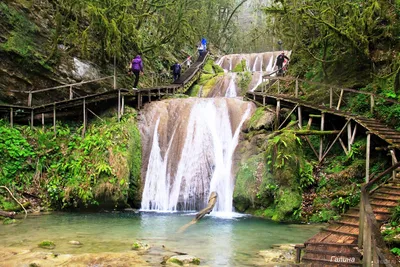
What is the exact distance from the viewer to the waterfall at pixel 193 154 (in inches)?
588

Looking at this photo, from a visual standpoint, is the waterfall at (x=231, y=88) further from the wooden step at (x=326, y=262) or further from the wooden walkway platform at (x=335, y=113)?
the wooden step at (x=326, y=262)

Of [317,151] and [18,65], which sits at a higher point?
[18,65]

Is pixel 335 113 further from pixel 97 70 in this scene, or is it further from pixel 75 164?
pixel 97 70

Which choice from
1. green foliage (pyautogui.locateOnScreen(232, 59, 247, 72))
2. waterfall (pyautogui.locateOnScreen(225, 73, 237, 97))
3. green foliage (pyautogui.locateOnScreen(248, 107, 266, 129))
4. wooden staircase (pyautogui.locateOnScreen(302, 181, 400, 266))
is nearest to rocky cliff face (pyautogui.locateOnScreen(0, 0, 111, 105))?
green foliage (pyautogui.locateOnScreen(248, 107, 266, 129))

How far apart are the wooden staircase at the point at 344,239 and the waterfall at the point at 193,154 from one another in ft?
21.2

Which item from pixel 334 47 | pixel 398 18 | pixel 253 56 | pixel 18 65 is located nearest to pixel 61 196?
pixel 18 65

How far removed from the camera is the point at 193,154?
53.2 feet

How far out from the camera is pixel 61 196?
13922mm

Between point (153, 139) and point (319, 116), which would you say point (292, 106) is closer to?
point (319, 116)

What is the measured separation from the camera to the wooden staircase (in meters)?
6.44

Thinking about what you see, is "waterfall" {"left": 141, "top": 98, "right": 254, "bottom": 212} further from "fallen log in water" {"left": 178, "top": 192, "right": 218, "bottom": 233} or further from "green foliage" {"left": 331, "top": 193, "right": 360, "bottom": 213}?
"green foliage" {"left": 331, "top": 193, "right": 360, "bottom": 213}

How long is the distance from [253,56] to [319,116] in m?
20.7

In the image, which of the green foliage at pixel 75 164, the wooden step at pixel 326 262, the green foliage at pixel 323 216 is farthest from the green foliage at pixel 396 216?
the green foliage at pixel 75 164

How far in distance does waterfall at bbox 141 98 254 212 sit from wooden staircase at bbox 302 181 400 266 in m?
6.48
